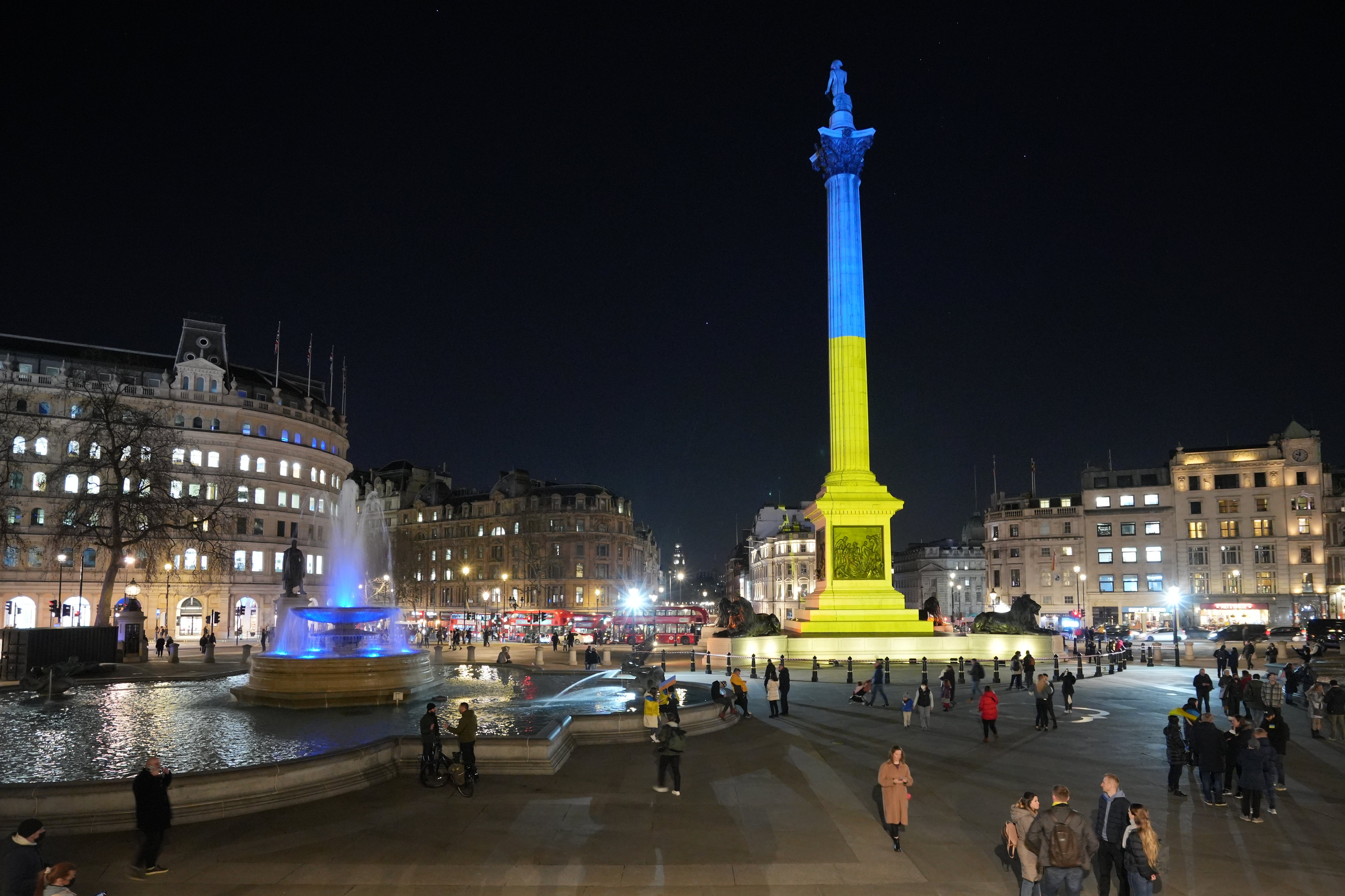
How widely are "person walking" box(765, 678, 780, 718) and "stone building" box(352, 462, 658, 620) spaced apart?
272 feet

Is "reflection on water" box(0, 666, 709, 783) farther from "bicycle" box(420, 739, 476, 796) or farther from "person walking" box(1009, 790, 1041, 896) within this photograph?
"person walking" box(1009, 790, 1041, 896)

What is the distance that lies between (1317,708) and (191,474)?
6970 cm

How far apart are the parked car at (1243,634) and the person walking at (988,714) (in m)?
43.8

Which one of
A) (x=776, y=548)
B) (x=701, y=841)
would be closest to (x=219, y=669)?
(x=701, y=841)

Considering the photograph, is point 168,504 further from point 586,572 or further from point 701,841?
point 586,572

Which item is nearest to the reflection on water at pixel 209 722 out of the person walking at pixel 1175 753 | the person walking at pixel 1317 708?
the person walking at pixel 1175 753

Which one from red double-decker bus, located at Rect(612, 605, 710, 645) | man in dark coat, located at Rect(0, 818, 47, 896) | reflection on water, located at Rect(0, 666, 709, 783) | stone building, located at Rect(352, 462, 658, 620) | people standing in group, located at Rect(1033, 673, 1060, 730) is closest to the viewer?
man in dark coat, located at Rect(0, 818, 47, 896)

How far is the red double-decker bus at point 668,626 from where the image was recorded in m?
59.2

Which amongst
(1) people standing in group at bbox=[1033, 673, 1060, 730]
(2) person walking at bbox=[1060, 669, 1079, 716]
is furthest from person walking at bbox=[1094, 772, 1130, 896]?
(2) person walking at bbox=[1060, 669, 1079, 716]

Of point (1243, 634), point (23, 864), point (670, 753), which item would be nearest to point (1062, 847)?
point (670, 753)

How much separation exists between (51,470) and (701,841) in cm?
7242

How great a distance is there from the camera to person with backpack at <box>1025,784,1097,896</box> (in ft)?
30.3

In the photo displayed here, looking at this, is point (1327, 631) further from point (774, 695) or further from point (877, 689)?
point (774, 695)

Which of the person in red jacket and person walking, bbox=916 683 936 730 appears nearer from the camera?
the person in red jacket
